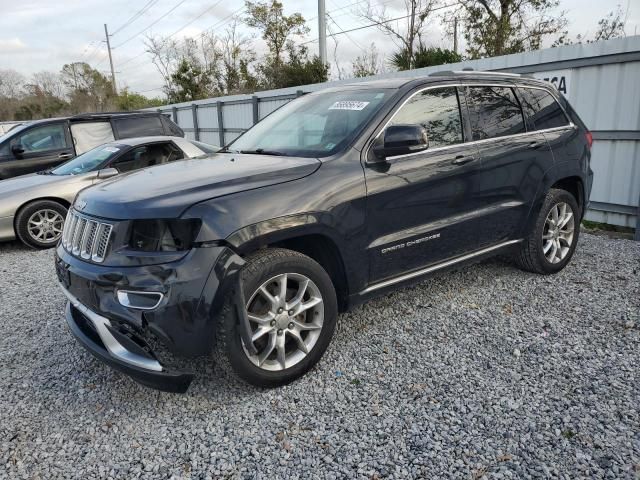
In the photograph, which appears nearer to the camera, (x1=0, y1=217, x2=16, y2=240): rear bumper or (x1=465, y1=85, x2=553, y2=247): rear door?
(x1=465, y1=85, x2=553, y2=247): rear door

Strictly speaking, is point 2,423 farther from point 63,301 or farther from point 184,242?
point 63,301

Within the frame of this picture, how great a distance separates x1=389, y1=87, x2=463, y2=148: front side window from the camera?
3.48 meters

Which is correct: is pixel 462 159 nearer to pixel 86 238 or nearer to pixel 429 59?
pixel 86 238

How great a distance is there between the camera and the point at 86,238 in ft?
9.23

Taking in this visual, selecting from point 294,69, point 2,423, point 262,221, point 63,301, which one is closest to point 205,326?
point 262,221

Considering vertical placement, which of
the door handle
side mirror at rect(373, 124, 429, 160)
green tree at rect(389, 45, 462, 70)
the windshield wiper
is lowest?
the door handle

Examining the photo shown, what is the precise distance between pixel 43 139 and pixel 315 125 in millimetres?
6837

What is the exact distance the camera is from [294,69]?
2053cm

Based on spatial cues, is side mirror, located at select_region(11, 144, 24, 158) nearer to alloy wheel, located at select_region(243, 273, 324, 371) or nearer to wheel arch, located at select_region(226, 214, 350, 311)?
wheel arch, located at select_region(226, 214, 350, 311)

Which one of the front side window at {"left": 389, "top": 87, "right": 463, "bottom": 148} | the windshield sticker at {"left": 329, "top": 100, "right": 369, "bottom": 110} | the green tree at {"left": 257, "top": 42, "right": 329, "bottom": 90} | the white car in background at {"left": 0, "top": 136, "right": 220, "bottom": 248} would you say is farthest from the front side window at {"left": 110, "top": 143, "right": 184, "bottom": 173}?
the green tree at {"left": 257, "top": 42, "right": 329, "bottom": 90}

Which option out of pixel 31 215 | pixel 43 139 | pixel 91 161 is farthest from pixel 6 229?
pixel 43 139

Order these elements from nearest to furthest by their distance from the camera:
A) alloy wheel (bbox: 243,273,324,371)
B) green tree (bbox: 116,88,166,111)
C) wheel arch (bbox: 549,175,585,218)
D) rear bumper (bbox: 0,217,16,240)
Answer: alloy wheel (bbox: 243,273,324,371) < wheel arch (bbox: 549,175,585,218) < rear bumper (bbox: 0,217,16,240) < green tree (bbox: 116,88,166,111)

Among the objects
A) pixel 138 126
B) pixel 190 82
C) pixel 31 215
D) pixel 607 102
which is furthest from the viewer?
pixel 190 82

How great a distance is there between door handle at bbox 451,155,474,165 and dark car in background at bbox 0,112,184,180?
664cm
